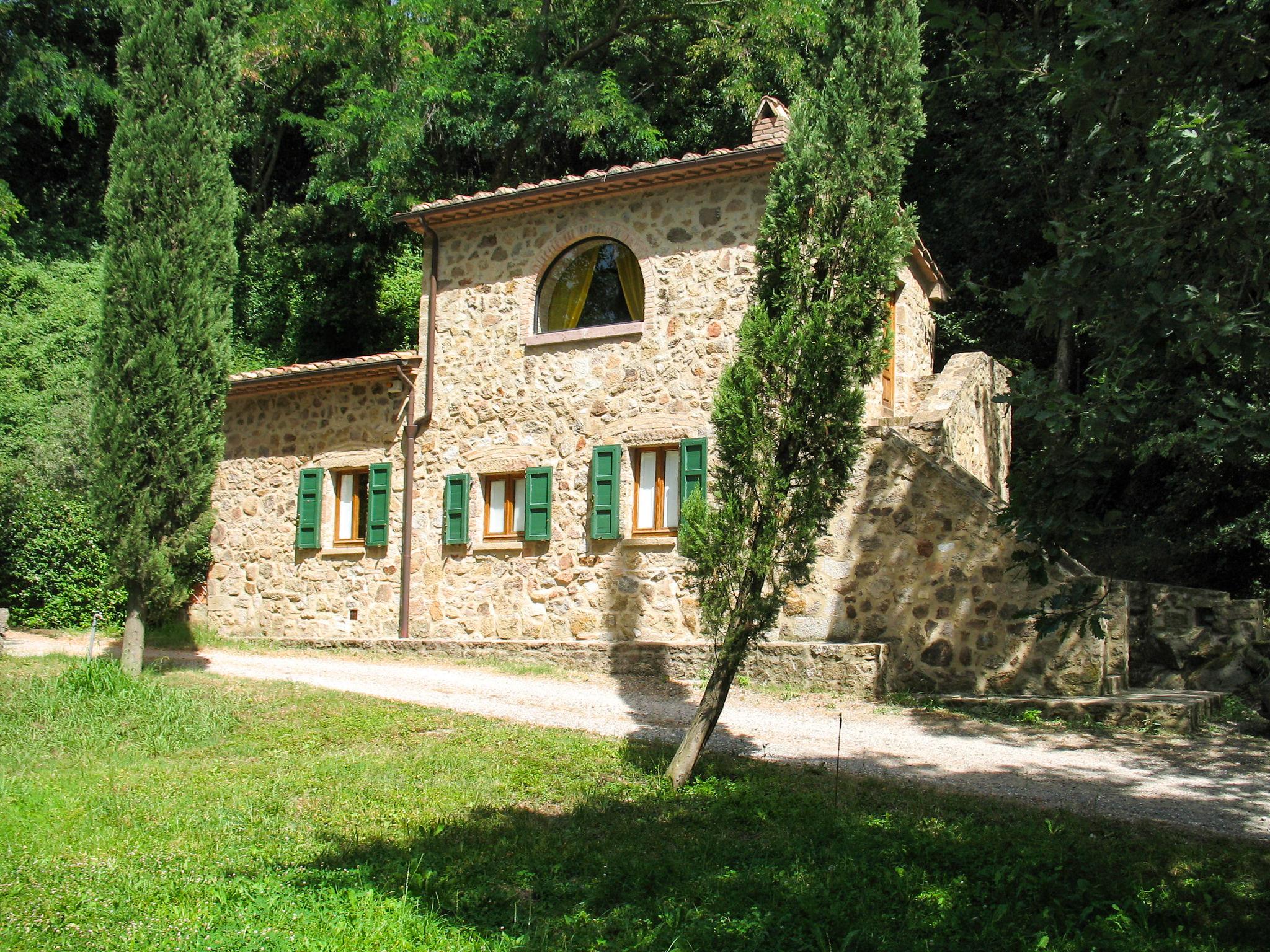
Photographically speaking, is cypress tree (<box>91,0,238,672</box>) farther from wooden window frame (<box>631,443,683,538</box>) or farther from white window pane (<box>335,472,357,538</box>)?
wooden window frame (<box>631,443,683,538</box>)

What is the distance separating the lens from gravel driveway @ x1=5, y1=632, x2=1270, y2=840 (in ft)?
21.9

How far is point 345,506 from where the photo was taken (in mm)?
15133

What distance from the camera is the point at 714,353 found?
41.4 feet

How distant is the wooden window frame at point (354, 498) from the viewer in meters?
15.0

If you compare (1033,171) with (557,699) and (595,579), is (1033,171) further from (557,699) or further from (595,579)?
(557,699)

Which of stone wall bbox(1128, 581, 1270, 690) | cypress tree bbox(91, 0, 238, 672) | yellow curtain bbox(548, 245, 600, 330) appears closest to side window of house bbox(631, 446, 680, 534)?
yellow curtain bbox(548, 245, 600, 330)

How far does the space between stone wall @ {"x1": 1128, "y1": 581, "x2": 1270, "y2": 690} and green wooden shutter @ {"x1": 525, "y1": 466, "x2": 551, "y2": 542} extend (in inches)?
265

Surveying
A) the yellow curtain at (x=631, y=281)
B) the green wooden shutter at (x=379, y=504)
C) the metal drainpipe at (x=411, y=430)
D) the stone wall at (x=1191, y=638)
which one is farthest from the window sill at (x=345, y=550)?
the stone wall at (x=1191, y=638)

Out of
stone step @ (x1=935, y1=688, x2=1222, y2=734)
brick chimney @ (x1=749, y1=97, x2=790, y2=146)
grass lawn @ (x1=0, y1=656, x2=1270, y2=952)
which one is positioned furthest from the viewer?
brick chimney @ (x1=749, y1=97, x2=790, y2=146)

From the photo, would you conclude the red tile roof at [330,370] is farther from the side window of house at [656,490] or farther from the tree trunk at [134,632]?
the tree trunk at [134,632]

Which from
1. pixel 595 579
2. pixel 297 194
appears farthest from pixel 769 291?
pixel 297 194

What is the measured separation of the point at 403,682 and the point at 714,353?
512cm

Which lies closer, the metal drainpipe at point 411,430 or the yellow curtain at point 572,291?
the yellow curtain at point 572,291

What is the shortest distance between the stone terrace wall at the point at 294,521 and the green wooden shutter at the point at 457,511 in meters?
0.91
